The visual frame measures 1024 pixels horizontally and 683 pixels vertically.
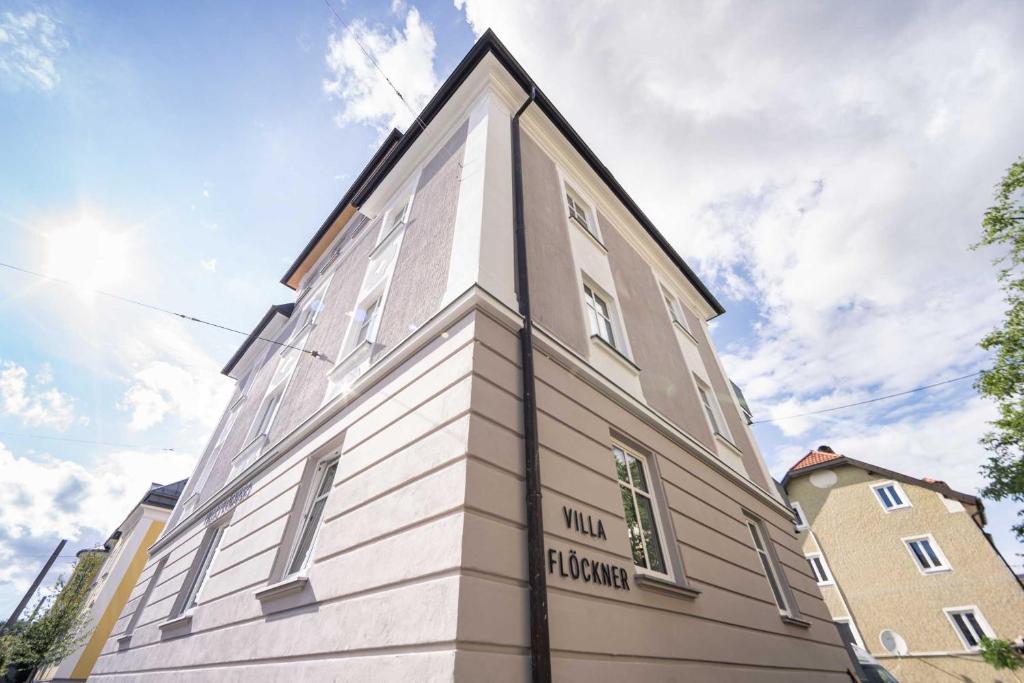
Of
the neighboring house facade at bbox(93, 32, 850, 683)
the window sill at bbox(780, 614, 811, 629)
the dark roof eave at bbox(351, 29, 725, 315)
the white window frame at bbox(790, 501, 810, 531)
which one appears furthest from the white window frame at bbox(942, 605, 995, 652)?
the dark roof eave at bbox(351, 29, 725, 315)

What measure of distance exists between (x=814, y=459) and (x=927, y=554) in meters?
6.64

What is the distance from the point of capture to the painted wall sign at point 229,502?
7.80m

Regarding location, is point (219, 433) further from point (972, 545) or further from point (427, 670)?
point (972, 545)

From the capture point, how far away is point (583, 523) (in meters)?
4.12

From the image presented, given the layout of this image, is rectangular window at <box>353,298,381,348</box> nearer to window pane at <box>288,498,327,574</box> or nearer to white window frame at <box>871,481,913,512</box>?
window pane at <box>288,498,327,574</box>

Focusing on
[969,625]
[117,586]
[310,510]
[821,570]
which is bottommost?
[969,625]

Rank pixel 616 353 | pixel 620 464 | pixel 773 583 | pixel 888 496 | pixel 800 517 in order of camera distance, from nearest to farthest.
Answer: pixel 620 464 < pixel 616 353 < pixel 773 583 < pixel 888 496 < pixel 800 517

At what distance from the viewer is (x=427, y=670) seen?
277 centimetres

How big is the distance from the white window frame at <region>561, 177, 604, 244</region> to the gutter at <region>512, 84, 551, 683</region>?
8.48 feet

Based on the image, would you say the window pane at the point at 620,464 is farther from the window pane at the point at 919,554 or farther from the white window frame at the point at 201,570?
the window pane at the point at 919,554

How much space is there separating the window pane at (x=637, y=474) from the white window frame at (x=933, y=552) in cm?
2349

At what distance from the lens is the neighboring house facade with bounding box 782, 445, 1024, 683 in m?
17.3

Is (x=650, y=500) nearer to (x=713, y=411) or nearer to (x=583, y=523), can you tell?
(x=583, y=523)

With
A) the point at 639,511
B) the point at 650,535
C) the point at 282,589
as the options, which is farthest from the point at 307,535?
the point at 650,535
